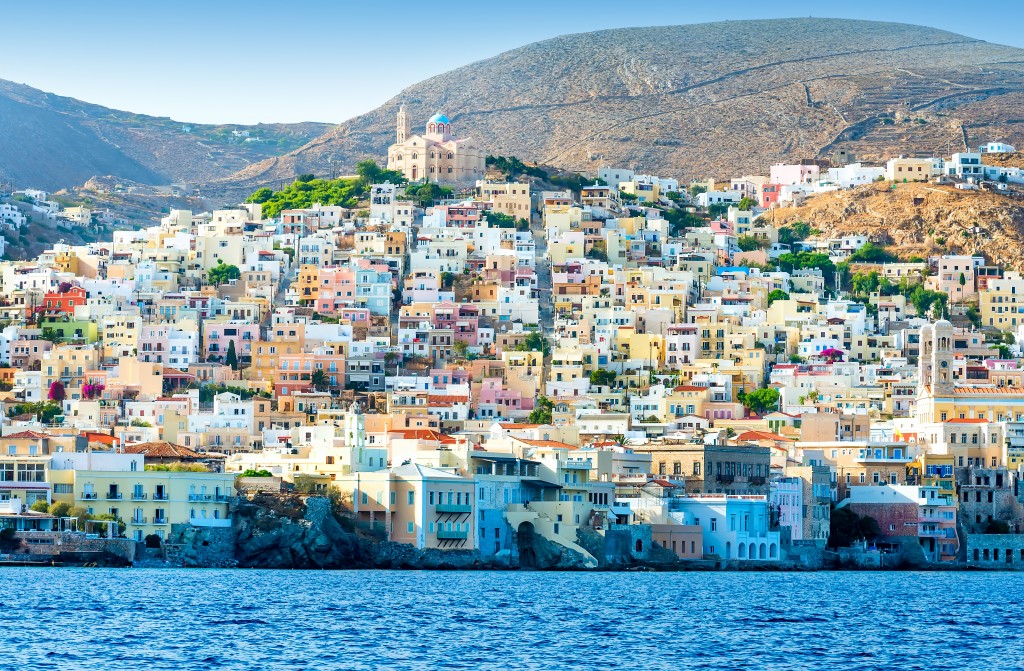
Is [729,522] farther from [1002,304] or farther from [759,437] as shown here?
[1002,304]

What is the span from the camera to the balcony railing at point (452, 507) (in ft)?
287

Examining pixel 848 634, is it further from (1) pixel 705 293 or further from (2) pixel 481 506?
(1) pixel 705 293

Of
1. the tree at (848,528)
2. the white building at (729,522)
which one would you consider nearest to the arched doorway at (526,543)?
the white building at (729,522)

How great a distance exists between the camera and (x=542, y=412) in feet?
391

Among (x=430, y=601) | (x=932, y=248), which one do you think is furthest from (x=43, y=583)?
(x=932, y=248)

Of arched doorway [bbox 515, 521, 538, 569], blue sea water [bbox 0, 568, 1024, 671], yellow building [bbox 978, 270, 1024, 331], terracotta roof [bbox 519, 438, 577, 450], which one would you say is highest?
yellow building [bbox 978, 270, 1024, 331]

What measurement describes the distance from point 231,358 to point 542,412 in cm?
1847

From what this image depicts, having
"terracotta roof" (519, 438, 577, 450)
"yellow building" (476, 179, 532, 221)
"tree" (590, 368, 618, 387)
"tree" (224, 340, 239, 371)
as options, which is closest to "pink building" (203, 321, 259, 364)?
"tree" (224, 340, 239, 371)

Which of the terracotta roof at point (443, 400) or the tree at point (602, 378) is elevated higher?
the tree at point (602, 378)

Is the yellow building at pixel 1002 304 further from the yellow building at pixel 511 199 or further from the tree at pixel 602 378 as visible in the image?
the yellow building at pixel 511 199

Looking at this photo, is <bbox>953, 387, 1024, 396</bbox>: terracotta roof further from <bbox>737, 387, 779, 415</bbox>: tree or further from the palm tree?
the palm tree

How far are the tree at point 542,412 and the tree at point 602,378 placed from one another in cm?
475

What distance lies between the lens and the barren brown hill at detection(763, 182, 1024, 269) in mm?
162625

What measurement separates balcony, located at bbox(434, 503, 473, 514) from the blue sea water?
3.28 m
